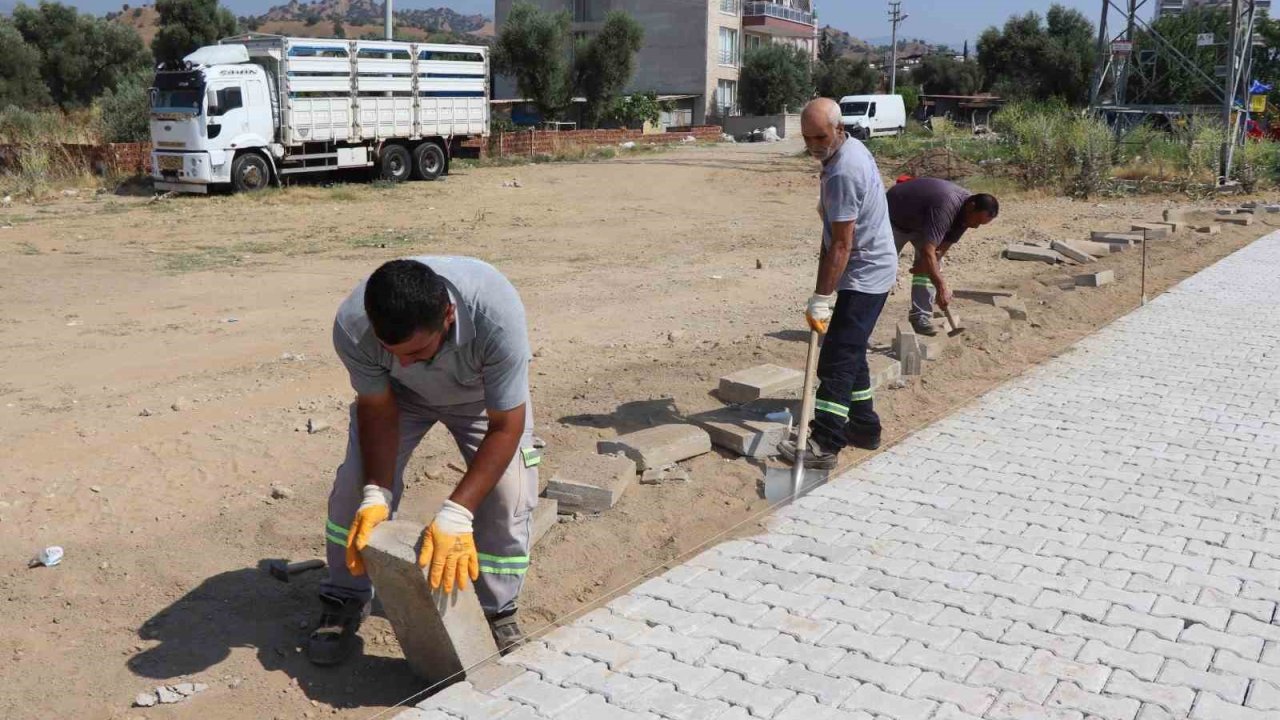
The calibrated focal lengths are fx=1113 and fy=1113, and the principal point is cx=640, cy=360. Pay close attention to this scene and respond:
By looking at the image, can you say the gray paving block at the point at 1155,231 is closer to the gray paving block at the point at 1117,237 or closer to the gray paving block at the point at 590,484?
the gray paving block at the point at 1117,237

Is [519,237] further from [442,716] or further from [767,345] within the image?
A: [442,716]

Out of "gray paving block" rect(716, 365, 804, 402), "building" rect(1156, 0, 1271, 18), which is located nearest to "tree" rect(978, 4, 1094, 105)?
"building" rect(1156, 0, 1271, 18)

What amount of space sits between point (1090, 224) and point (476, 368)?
14876mm

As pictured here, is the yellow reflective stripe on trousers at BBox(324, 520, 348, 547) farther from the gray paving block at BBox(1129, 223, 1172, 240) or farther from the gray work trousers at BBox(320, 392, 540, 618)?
the gray paving block at BBox(1129, 223, 1172, 240)

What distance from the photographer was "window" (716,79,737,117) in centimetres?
5191

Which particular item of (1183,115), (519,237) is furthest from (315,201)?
(1183,115)

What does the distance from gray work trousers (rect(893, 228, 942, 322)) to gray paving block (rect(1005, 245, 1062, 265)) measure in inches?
193

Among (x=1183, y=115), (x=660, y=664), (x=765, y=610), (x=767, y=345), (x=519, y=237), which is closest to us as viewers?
(x=660, y=664)

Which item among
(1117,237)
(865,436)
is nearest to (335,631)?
(865,436)

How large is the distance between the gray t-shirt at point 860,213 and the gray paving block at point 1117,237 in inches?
358

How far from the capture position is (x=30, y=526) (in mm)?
4688

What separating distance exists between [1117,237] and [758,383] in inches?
355

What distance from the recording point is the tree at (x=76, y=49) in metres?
37.0

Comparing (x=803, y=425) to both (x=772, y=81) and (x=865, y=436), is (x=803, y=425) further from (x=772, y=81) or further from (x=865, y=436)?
(x=772, y=81)
